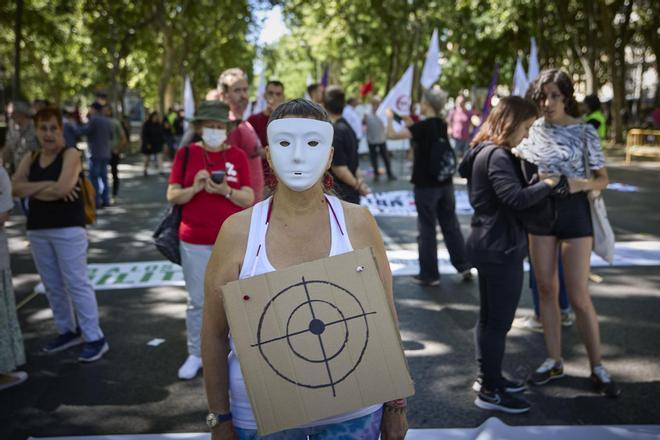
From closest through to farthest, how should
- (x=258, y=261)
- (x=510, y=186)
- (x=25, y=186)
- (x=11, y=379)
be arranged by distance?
(x=258, y=261)
(x=510, y=186)
(x=11, y=379)
(x=25, y=186)

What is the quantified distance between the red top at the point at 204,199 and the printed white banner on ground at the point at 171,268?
9.58 ft

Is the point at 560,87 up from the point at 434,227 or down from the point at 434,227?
up

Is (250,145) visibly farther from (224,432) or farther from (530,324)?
(224,432)

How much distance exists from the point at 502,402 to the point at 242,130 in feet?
9.46

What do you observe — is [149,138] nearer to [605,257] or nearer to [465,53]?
[605,257]

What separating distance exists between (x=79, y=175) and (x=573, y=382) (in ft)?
12.7

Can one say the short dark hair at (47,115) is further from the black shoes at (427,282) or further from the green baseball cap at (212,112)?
the black shoes at (427,282)

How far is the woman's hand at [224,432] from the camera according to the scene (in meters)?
2.39

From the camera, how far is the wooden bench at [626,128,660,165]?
65.3 feet

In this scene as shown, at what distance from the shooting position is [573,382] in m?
4.68

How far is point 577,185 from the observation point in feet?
14.3

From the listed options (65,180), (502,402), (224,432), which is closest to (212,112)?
(65,180)

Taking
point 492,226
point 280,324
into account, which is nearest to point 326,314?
point 280,324

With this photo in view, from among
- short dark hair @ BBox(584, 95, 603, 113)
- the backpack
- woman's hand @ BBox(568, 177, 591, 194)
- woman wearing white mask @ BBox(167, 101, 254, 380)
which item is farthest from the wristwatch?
short dark hair @ BBox(584, 95, 603, 113)
